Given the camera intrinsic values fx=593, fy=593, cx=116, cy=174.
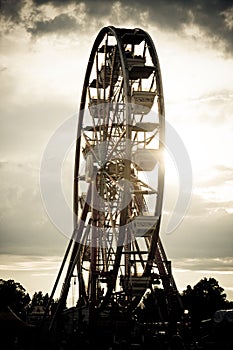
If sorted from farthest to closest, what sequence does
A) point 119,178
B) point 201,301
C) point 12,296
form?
1. point 12,296
2. point 201,301
3. point 119,178

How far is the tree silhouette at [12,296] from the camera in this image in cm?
8462

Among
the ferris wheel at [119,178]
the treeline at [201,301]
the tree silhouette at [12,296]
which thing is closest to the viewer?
the ferris wheel at [119,178]

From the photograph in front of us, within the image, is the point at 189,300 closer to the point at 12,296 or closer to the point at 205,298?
the point at 205,298

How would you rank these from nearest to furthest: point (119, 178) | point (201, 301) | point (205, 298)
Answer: point (119, 178)
point (201, 301)
point (205, 298)

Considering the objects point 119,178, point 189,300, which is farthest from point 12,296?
point 119,178

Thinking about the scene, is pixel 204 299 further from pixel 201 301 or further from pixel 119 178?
pixel 119 178

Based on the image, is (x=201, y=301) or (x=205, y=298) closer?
(x=201, y=301)

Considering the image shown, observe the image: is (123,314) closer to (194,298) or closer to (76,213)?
(76,213)

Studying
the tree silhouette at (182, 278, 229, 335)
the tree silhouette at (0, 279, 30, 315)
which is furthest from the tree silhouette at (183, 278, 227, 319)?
the tree silhouette at (0, 279, 30, 315)

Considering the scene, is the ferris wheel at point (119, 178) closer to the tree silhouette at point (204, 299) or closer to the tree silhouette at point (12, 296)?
the tree silhouette at point (204, 299)

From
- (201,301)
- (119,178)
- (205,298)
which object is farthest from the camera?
(205,298)

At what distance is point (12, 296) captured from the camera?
8738 cm

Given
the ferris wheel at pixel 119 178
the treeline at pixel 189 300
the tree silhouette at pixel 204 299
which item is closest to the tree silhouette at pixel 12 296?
the treeline at pixel 189 300

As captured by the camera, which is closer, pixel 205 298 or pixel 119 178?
pixel 119 178
